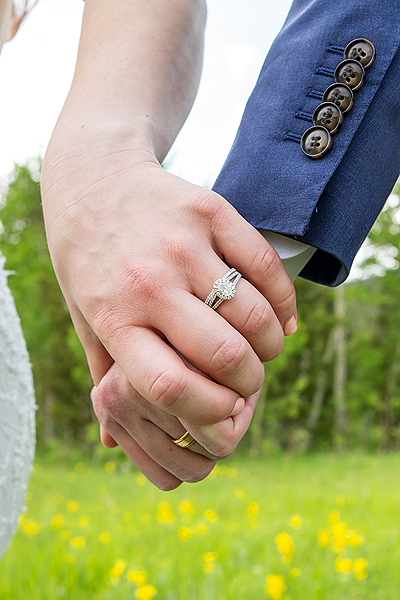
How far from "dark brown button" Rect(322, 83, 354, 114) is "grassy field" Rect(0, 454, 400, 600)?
170 cm

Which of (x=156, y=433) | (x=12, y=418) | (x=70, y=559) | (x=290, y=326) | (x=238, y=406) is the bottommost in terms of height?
(x=70, y=559)

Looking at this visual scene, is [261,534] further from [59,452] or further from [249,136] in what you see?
[59,452]

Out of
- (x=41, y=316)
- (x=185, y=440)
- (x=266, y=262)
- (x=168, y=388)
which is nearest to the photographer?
(x=168, y=388)

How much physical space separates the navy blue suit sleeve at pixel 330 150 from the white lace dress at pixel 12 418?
63cm

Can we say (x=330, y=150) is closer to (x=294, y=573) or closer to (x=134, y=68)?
(x=134, y=68)

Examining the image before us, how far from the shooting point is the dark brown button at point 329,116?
85 centimetres

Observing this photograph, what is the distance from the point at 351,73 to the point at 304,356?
42.8 feet

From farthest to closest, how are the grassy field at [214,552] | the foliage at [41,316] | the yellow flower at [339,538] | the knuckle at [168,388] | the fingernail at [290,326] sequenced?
the foliage at [41,316]
the yellow flower at [339,538]
the grassy field at [214,552]
the fingernail at [290,326]
the knuckle at [168,388]

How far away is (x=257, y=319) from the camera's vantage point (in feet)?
2.65

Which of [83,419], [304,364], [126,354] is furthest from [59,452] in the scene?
[126,354]

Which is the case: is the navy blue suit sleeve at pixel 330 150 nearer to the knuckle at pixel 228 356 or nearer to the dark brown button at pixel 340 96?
the dark brown button at pixel 340 96

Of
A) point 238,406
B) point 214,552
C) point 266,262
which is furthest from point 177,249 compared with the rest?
point 214,552

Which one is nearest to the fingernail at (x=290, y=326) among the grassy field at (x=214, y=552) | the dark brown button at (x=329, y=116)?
the dark brown button at (x=329, y=116)

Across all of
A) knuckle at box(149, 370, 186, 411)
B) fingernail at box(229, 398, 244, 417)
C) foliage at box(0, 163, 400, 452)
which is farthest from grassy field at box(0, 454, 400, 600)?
foliage at box(0, 163, 400, 452)
